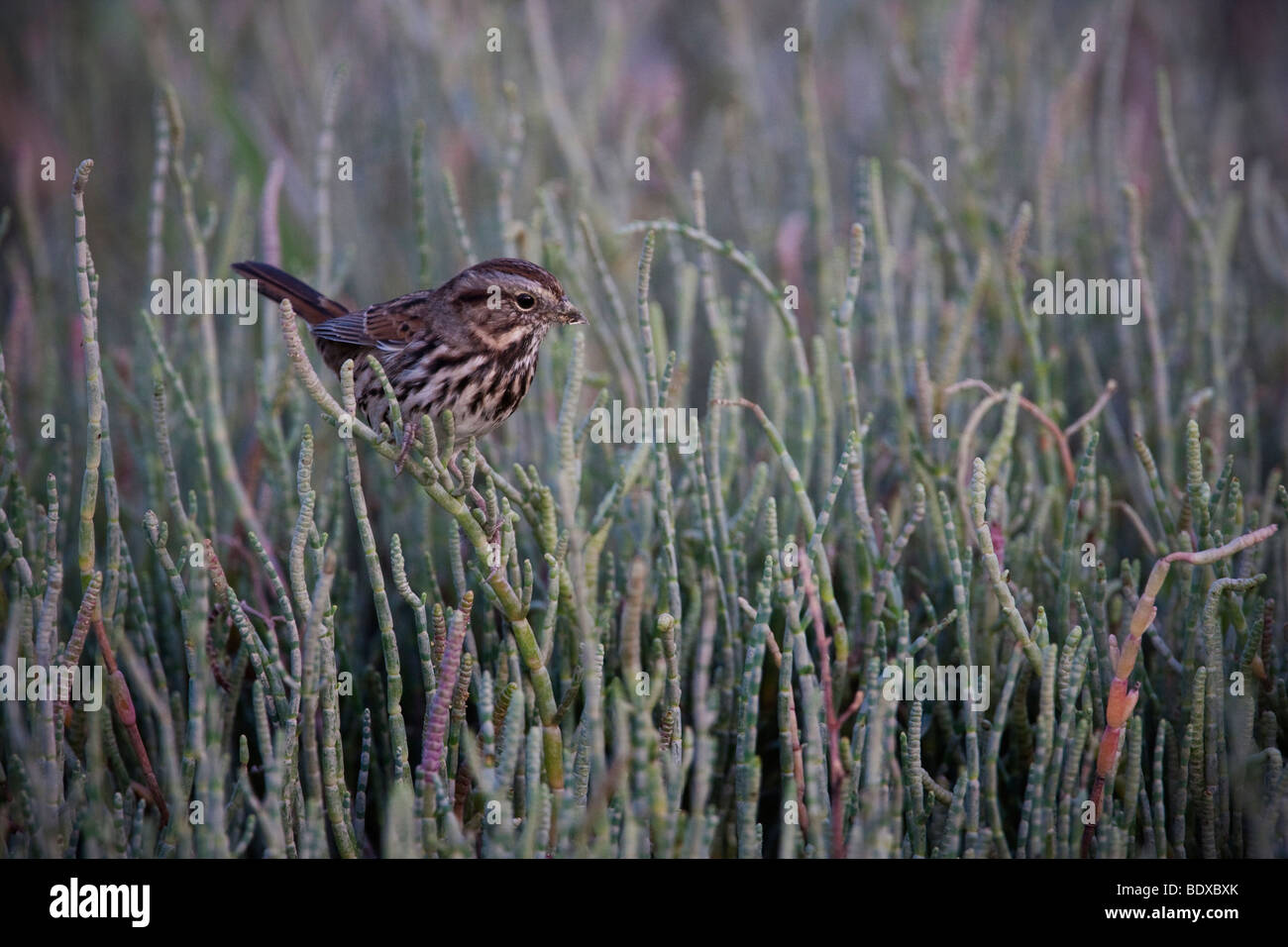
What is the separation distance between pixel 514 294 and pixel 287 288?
0.54 metres

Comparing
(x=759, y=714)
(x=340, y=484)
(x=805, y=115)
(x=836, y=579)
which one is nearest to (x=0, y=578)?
(x=340, y=484)

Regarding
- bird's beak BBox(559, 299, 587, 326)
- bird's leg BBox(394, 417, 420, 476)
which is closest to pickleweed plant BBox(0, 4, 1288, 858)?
bird's leg BBox(394, 417, 420, 476)

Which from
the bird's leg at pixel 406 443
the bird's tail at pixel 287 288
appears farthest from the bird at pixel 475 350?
the bird's leg at pixel 406 443

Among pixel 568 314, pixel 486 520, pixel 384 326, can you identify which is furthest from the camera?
pixel 384 326

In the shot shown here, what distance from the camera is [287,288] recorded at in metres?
2.64

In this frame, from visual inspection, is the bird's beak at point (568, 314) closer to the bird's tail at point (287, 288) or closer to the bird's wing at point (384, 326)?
the bird's wing at point (384, 326)

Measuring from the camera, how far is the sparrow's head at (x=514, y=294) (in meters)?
2.44

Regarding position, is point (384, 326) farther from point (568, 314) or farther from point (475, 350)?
point (568, 314)

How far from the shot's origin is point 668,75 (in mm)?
5043

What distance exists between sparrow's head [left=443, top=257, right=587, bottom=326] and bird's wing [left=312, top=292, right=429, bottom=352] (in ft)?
0.50

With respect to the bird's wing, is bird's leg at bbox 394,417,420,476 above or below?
below

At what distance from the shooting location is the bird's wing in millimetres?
2602

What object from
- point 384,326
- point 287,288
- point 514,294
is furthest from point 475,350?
point 287,288

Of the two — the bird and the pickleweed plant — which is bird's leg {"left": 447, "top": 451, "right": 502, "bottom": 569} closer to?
the pickleweed plant
